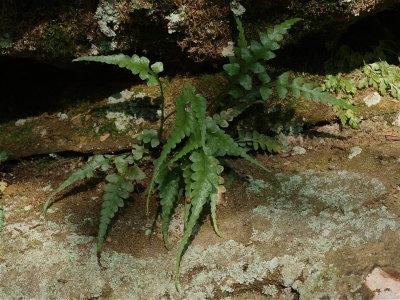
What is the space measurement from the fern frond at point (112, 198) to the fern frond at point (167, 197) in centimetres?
24

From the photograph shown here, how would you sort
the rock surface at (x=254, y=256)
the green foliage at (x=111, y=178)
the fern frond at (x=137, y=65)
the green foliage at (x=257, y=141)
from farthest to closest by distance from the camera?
the green foliage at (x=257, y=141) → the fern frond at (x=137, y=65) → the green foliage at (x=111, y=178) → the rock surface at (x=254, y=256)

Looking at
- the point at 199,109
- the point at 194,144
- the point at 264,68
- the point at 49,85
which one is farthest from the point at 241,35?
the point at 49,85

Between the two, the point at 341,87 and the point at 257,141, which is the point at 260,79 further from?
the point at 341,87

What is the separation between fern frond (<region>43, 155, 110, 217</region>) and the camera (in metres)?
2.95

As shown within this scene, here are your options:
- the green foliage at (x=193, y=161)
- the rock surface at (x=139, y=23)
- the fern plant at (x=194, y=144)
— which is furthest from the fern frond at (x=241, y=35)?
the green foliage at (x=193, y=161)

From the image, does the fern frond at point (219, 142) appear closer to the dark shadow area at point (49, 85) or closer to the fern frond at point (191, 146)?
the fern frond at point (191, 146)

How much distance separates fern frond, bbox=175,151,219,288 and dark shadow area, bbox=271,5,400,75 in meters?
1.13

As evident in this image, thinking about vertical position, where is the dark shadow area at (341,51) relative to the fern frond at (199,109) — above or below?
above

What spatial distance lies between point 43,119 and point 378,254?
254 cm

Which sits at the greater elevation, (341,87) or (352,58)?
(352,58)

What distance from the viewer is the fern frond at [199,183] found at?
2.55 meters

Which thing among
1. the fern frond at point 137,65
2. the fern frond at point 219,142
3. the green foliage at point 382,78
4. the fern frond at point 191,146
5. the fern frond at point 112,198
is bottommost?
the fern frond at point 112,198

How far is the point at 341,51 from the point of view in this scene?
353 centimetres

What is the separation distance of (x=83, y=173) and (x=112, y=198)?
0.32 m
